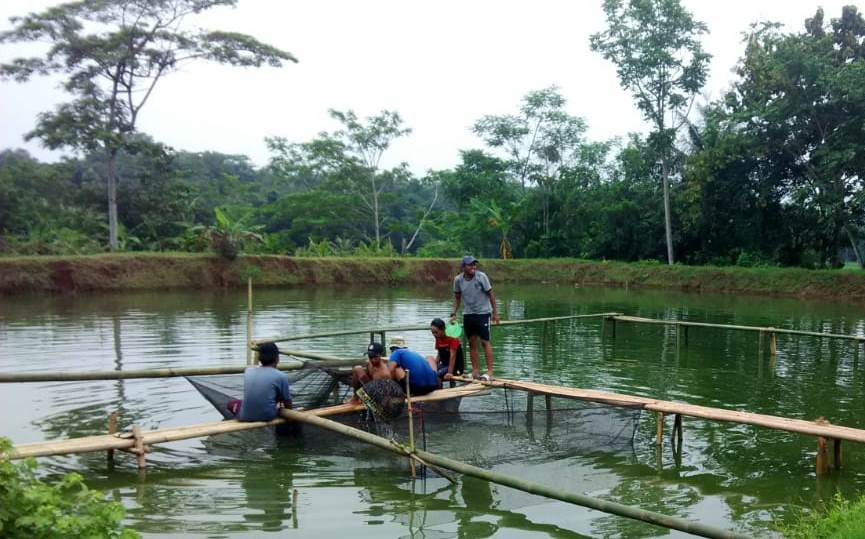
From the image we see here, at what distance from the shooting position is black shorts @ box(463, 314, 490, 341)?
399 inches

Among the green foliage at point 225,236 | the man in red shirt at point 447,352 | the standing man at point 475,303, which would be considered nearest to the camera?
the man in red shirt at point 447,352

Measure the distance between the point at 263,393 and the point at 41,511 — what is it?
4.40 metres

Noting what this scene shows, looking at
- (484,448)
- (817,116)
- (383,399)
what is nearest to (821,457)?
(484,448)

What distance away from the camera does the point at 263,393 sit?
7324 mm

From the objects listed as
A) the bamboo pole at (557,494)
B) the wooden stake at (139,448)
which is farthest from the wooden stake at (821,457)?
the wooden stake at (139,448)

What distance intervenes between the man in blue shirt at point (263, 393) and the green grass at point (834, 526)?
4.62m

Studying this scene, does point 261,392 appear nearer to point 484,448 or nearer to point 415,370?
point 415,370

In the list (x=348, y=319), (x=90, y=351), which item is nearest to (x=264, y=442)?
(x=90, y=351)

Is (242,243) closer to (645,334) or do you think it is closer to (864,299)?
(645,334)

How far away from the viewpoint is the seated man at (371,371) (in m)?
7.88

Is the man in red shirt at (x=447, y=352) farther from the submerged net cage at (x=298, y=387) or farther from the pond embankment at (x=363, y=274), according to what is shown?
the pond embankment at (x=363, y=274)

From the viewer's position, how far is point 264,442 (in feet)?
25.3

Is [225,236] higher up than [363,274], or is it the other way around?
[225,236]

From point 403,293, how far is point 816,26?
1970cm
